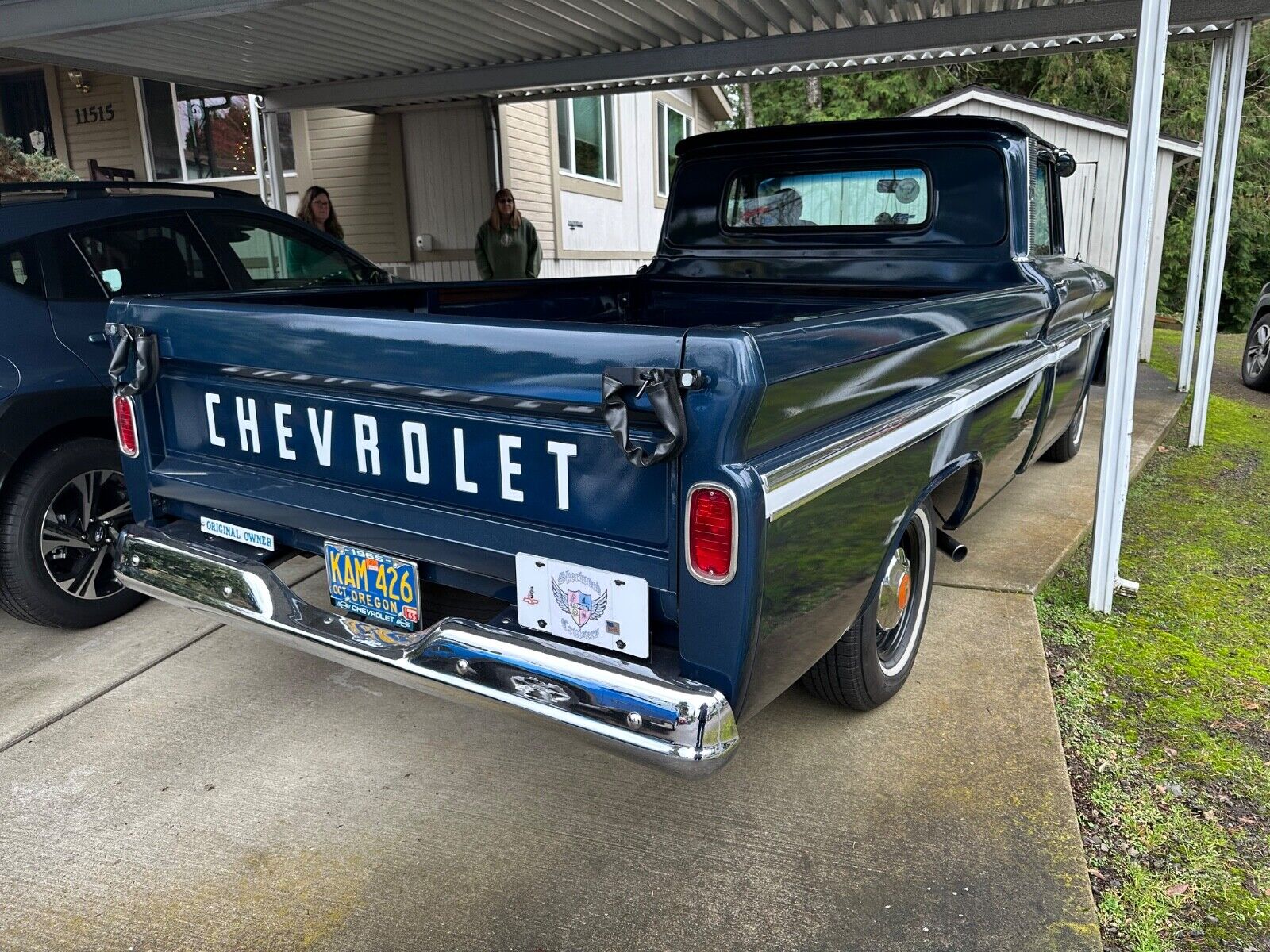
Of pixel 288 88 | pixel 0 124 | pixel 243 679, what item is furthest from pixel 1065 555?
pixel 0 124

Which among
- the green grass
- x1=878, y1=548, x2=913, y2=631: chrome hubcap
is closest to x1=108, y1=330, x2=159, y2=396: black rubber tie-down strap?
x1=878, y1=548, x2=913, y2=631: chrome hubcap

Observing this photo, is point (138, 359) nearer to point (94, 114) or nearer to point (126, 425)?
point (126, 425)

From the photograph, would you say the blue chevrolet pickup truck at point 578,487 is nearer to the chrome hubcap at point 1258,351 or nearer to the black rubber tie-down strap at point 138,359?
the black rubber tie-down strap at point 138,359

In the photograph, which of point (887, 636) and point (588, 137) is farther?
point (588, 137)

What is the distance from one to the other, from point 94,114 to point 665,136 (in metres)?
9.86

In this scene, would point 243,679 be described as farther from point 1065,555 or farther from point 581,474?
point 1065,555

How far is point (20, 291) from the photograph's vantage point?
3.49 meters

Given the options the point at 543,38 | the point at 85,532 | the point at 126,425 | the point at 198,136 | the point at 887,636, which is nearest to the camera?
the point at 126,425

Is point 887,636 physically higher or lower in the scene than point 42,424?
lower

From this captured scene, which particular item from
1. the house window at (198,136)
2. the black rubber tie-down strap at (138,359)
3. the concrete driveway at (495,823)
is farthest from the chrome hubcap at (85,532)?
the house window at (198,136)

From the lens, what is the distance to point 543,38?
7121mm

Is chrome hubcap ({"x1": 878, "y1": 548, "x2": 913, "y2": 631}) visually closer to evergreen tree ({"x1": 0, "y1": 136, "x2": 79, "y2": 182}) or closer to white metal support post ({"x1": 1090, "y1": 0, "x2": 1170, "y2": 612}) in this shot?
white metal support post ({"x1": 1090, "y1": 0, "x2": 1170, "y2": 612})

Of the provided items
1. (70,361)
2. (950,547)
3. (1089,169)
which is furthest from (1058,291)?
(1089,169)

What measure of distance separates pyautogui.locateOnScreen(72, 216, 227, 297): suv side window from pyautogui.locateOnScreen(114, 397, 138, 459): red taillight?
120cm
